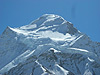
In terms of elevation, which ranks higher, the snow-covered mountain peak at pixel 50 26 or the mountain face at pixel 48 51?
the snow-covered mountain peak at pixel 50 26

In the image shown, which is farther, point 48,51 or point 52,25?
point 52,25

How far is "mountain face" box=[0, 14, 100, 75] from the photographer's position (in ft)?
183

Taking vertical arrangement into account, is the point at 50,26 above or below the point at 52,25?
below

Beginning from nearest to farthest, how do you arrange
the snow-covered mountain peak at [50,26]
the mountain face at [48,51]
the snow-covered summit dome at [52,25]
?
the mountain face at [48,51], the snow-covered mountain peak at [50,26], the snow-covered summit dome at [52,25]

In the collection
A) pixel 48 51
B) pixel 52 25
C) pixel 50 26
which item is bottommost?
pixel 48 51

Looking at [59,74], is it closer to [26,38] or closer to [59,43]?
[59,43]

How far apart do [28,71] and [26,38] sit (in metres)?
18.0

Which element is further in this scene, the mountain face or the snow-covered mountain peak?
the snow-covered mountain peak

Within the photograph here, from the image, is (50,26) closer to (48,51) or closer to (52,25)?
(52,25)

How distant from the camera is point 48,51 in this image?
58875 mm

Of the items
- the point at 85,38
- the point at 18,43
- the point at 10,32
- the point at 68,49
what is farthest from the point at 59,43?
the point at 10,32

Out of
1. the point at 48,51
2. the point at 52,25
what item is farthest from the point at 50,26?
the point at 48,51

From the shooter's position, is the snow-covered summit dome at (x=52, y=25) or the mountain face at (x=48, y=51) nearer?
the mountain face at (x=48, y=51)

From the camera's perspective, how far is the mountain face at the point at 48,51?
5572 centimetres
